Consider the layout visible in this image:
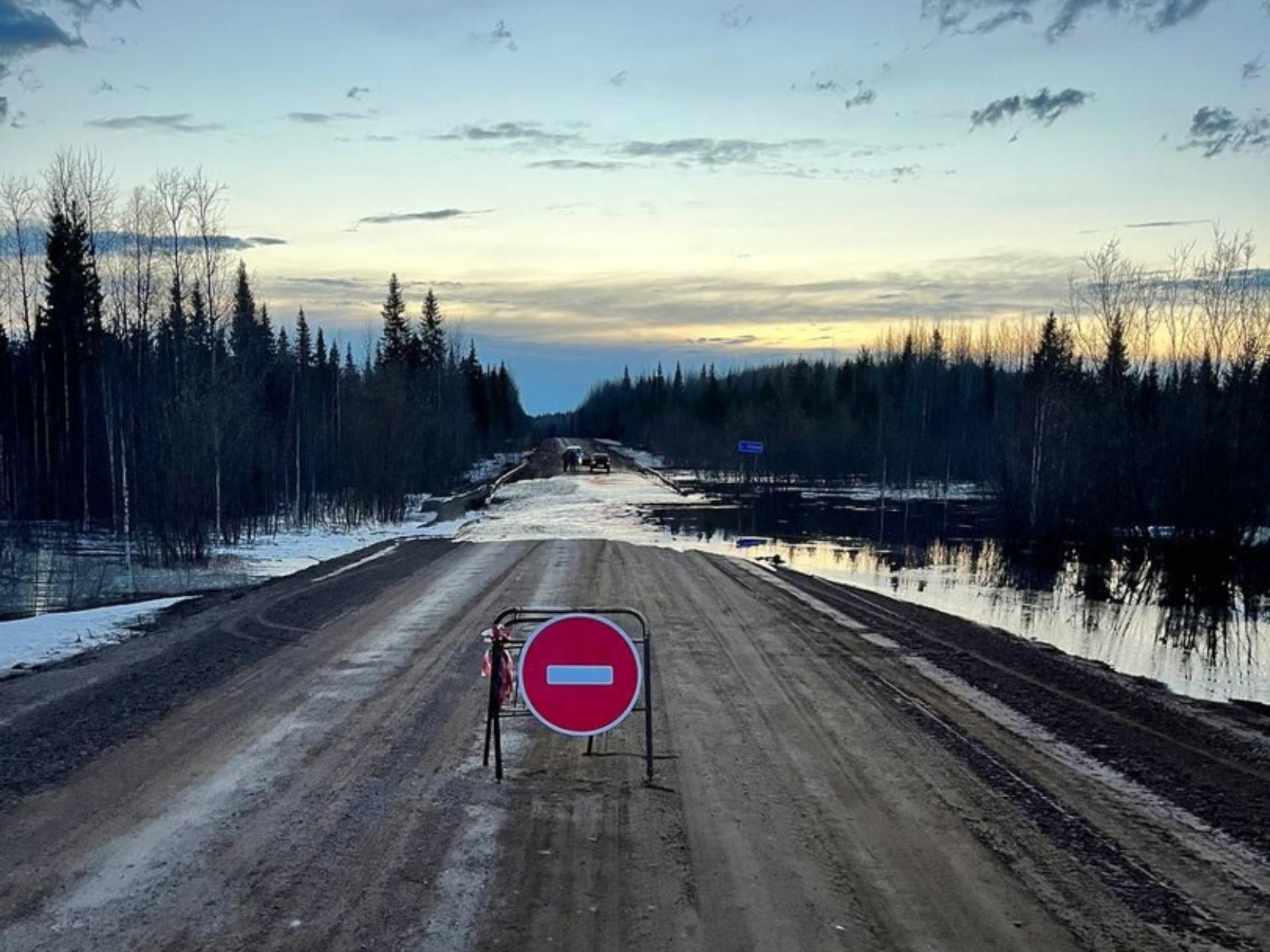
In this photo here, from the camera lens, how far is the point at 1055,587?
21312 millimetres

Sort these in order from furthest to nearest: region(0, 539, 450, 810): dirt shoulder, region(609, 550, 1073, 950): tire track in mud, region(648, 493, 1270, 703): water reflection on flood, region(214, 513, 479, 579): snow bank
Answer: region(214, 513, 479, 579): snow bank → region(648, 493, 1270, 703): water reflection on flood → region(0, 539, 450, 810): dirt shoulder → region(609, 550, 1073, 950): tire track in mud

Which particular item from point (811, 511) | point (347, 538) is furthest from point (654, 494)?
point (347, 538)

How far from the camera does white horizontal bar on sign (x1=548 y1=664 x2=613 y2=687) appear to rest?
276 inches

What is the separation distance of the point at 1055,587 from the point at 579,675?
17.2m

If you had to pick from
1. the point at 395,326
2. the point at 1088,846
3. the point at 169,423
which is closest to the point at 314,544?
the point at 169,423

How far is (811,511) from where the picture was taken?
43125 mm

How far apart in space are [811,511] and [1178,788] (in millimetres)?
36332

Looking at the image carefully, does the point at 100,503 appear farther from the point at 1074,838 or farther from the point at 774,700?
the point at 1074,838

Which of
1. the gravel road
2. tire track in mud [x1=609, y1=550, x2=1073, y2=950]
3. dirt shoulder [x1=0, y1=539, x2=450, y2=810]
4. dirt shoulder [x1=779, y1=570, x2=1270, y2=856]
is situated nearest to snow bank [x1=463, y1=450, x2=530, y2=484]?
dirt shoulder [x1=0, y1=539, x2=450, y2=810]

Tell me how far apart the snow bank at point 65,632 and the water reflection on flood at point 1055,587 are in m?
12.7

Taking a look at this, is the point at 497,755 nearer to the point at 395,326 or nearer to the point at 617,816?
the point at 617,816

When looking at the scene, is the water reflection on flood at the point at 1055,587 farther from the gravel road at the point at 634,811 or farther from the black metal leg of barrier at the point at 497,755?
the black metal leg of barrier at the point at 497,755

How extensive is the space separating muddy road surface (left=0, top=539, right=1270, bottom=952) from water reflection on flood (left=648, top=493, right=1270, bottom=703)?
367 centimetres

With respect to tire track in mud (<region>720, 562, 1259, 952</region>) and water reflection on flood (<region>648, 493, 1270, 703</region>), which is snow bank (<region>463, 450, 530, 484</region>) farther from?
tire track in mud (<region>720, 562, 1259, 952</region>)
